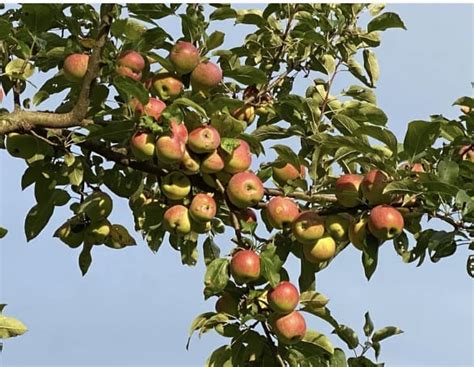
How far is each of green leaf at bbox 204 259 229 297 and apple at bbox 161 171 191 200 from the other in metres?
0.25

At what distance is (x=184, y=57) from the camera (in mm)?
2578

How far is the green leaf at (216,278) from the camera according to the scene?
246 centimetres

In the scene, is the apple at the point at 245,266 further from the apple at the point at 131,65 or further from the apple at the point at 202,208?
the apple at the point at 131,65

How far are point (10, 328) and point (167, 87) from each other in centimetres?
89

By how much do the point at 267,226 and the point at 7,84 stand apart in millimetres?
1066

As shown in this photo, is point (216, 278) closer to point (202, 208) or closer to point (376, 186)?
point (202, 208)

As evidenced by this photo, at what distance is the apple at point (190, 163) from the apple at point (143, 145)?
0.10 meters

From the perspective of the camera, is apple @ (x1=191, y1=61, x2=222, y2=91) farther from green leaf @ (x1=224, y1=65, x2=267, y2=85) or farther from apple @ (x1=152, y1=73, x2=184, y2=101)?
green leaf @ (x1=224, y1=65, x2=267, y2=85)

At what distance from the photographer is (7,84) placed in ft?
9.53

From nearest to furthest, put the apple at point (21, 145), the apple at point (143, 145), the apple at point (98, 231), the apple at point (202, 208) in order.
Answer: the apple at point (143, 145) < the apple at point (202, 208) < the apple at point (21, 145) < the apple at point (98, 231)

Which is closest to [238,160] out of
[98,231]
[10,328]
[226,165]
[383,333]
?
[226,165]

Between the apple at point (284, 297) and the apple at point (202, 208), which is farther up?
the apple at point (202, 208)

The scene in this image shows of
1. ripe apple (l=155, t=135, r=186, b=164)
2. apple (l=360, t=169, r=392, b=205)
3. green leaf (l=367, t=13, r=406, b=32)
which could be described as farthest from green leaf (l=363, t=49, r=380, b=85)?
ripe apple (l=155, t=135, r=186, b=164)

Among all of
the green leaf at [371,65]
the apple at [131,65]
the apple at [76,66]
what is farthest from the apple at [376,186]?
the green leaf at [371,65]
